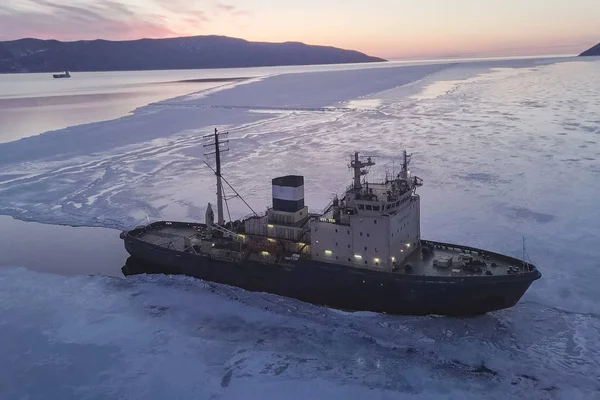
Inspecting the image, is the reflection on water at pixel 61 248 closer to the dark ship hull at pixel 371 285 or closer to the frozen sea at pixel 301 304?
the frozen sea at pixel 301 304

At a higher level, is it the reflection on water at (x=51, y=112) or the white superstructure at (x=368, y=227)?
the reflection on water at (x=51, y=112)

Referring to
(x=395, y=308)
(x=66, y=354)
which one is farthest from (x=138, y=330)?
(x=395, y=308)

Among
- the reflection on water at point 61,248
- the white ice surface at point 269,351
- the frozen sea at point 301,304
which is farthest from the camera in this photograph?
the reflection on water at point 61,248

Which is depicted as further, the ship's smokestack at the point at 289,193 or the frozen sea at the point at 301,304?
the ship's smokestack at the point at 289,193

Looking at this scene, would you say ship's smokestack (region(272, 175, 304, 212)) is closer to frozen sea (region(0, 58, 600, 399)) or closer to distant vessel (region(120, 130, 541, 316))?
distant vessel (region(120, 130, 541, 316))

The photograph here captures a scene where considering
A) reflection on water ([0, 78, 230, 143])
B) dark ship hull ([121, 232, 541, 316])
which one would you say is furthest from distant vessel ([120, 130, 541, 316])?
reflection on water ([0, 78, 230, 143])

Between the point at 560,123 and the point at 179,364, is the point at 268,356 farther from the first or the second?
the point at 560,123

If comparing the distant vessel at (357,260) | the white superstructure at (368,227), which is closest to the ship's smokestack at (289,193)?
the distant vessel at (357,260)

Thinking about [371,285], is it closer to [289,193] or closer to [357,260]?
[357,260]
